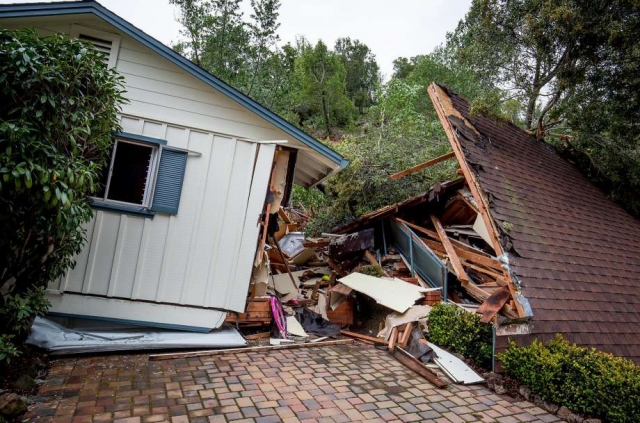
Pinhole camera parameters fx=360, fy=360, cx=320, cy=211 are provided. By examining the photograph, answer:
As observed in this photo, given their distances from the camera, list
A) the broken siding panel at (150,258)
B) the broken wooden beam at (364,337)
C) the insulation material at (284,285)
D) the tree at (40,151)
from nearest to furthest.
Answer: the tree at (40,151)
the broken siding panel at (150,258)
the broken wooden beam at (364,337)
the insulation material at (284,285)

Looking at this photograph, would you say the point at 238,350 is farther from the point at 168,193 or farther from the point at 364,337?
the point at 168,193

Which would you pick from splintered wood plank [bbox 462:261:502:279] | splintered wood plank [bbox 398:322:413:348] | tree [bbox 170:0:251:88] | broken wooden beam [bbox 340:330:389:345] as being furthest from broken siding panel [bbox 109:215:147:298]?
tree [bbox 170:0:251:88]

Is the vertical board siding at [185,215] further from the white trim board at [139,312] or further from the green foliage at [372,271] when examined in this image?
the green foliage at [372,271]

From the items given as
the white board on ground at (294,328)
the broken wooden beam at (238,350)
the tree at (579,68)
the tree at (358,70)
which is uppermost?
the tree at (358,70)

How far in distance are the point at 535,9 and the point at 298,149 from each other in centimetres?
755

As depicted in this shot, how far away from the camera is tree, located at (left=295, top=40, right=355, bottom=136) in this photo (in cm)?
2808

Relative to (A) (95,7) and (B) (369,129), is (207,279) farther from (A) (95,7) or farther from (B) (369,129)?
(B) (369,129)

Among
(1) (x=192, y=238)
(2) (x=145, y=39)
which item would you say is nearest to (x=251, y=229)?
(1) (x=192, y=238)

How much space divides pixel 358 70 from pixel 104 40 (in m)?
36.0

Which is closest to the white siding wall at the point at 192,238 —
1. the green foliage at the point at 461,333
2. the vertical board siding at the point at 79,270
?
the vertical board siding at the point at 79,270

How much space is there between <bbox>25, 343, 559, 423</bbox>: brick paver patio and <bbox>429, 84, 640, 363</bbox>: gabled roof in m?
1.73

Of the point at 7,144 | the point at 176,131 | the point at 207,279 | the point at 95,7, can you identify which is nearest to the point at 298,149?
the point at 176,131

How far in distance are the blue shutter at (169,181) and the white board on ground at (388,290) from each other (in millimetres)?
3615

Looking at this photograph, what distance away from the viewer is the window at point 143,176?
5.33 m
